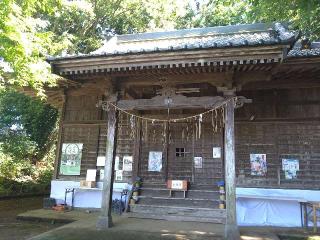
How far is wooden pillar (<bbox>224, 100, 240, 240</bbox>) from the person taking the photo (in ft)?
24.3

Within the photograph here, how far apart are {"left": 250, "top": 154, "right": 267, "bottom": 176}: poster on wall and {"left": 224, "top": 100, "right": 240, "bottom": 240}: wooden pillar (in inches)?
108

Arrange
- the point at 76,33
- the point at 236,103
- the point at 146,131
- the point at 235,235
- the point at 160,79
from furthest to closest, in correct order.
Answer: the point at 76,33
the point at 146,131
the point at 160,79
the point at 236,103
the point at 235,235

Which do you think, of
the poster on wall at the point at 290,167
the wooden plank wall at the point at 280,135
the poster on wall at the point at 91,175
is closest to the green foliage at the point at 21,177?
the poster on wall at the point at 91,175

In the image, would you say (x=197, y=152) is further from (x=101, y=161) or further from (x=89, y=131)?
(x=89, y=131)

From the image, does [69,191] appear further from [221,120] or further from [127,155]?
[221,120]

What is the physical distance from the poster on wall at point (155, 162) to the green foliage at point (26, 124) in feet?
31.6

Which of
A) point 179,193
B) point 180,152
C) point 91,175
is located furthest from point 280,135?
point 91,175

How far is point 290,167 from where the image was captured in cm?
992

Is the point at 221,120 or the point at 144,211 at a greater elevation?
the point at 221,120

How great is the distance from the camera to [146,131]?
11344mm

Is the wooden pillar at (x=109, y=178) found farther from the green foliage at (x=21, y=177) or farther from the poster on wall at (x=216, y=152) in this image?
the green foliage at (x=21, y=177)

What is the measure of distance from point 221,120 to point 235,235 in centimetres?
428

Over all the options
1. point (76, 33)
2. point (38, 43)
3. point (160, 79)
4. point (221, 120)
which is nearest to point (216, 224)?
point (221, 120)

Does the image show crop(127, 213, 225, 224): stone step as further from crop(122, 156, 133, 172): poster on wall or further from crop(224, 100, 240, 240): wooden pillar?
crop(122, 156, 133, 172): poster on wall
